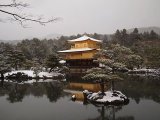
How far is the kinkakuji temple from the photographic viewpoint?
3312 centimetres

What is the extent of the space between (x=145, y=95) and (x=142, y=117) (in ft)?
19.4

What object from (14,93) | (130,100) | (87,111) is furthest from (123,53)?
(14,93)

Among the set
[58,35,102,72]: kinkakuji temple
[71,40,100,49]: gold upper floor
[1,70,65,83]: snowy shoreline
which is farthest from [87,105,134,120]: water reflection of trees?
[71,40,100,49]: gold upper floor

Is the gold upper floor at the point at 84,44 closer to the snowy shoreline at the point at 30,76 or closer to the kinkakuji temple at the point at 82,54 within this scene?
the kinkakuji temple at the point at 82,54

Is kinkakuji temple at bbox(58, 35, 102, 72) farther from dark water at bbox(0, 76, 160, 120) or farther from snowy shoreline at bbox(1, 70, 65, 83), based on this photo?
dark water at bbox(0, 76, 160, 120)

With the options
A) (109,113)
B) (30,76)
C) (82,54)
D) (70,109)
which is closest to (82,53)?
(82,54)

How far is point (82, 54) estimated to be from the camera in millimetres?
34312

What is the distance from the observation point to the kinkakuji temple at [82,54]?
33.1 meters

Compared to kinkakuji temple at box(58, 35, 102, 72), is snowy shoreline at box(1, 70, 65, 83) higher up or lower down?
lower down

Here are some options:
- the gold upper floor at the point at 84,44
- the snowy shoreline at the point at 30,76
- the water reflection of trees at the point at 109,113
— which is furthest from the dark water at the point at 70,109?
the gold upper floor at the point at 84,44

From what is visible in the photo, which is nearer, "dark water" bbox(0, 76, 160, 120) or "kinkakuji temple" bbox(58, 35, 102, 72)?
"dark water" bbox(0, 76, 160, 120)

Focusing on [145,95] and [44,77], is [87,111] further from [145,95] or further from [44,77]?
[44,77]

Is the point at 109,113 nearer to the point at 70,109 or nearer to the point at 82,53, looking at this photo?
the point at 70,109

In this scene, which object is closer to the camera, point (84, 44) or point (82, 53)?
point (82, 53)
